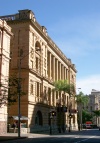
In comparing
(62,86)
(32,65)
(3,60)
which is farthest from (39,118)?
(3,60)

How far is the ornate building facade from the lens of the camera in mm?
50500

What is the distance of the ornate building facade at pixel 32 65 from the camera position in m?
50.5

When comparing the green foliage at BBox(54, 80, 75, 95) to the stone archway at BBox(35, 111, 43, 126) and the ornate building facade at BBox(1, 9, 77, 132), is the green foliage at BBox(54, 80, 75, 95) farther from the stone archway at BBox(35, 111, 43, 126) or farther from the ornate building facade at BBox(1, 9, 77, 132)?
the stone archway at BBox(35, 111, 43, 126)

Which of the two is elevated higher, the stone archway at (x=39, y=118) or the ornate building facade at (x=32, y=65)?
the ornate building facade at (x=32, y=65)

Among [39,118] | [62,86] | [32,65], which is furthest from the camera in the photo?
[62,86]

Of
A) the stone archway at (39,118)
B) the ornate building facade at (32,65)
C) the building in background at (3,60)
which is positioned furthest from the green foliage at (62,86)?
the building in background at (3,60)

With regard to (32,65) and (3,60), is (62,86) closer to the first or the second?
(32,65)

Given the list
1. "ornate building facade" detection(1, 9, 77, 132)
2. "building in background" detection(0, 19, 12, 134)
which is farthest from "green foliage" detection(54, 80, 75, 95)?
"building in background" detection(0, 19, 12, 134)

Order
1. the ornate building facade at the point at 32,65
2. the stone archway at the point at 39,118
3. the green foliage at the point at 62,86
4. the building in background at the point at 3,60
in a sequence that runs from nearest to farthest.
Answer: the building in background at the point at 3,60
the ornate building facade at the point at 32,65
the stone archway at the point at 39,118
the green foliage at the point at 62,86

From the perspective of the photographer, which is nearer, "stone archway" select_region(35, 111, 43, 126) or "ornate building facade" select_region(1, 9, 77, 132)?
"ornate building facade" select_region(1, 9, 77, 132)

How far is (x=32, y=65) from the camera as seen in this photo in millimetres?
53188

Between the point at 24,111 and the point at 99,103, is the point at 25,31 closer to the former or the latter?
the point at 24,111

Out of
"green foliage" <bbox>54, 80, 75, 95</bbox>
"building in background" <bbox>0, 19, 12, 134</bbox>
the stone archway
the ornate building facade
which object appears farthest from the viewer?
"green foliage" <bbox>54, 80, 75, 95</bbox>

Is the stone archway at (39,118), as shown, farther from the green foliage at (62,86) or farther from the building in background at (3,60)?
the building in background at (3,60)
